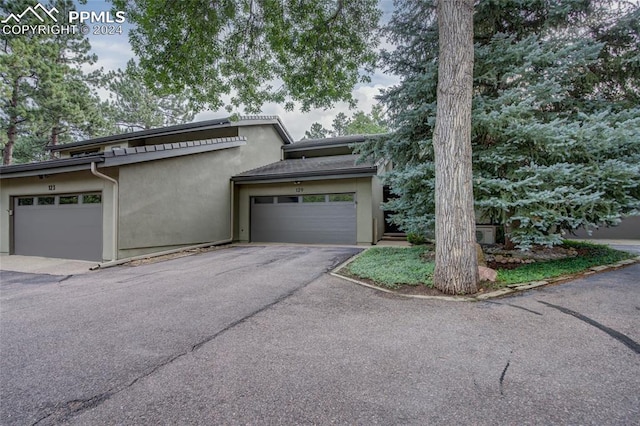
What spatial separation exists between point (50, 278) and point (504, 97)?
33.1ft

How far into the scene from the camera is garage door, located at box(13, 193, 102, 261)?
8.65 m

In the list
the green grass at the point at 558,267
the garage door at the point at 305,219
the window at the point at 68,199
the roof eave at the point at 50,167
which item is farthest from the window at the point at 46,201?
the green grass at the point at 558,267

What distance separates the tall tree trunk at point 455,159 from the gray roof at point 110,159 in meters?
7.87

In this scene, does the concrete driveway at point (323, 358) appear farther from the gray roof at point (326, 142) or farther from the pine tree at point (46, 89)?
the pine tree at point (46, 89)

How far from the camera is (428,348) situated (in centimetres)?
272

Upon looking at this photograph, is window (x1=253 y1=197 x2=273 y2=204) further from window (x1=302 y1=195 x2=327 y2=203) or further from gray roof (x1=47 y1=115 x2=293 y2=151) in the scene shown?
gray roof (x1=47 y1=115 x2=293 y2=151)

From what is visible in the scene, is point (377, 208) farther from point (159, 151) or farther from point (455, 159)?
point (159, 151)

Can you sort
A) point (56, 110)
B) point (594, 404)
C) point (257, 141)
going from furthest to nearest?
point (56, 110) → point (257, 141) → point (594, 404)

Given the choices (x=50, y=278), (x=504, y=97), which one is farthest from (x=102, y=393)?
(x=504, y=97)

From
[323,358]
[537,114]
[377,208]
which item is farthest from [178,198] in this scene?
[537,114]

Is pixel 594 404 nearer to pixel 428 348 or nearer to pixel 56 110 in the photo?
pixel 428 348

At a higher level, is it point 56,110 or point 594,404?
point 56,110

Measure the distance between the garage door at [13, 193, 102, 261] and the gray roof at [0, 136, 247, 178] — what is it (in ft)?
3.05

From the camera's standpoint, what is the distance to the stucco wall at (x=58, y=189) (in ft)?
27.1
